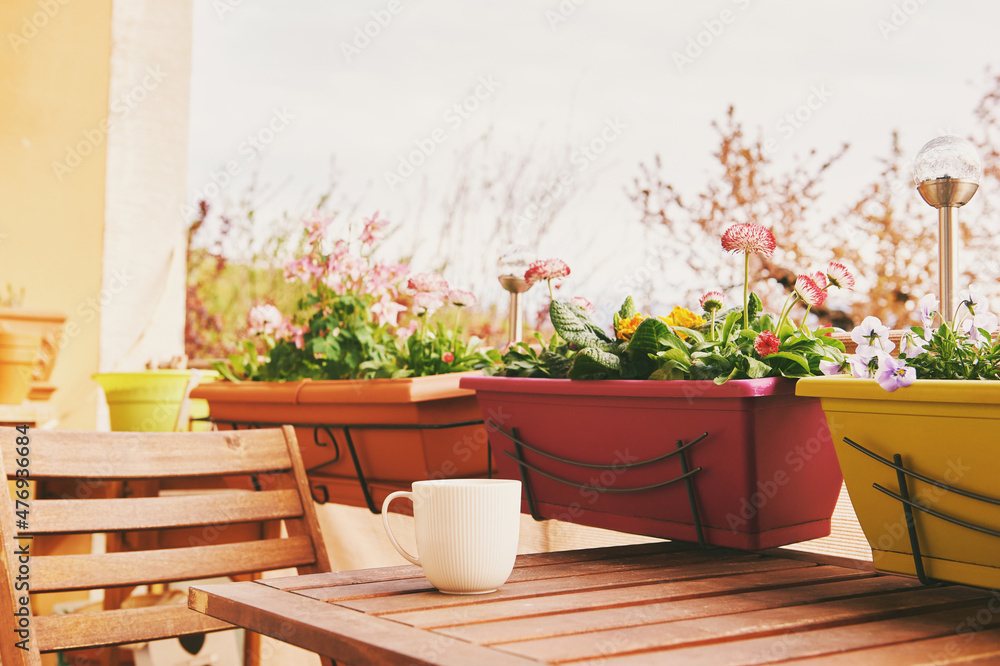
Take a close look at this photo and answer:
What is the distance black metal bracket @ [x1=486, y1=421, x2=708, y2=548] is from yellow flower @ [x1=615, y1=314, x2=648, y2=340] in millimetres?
159

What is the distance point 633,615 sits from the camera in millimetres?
634

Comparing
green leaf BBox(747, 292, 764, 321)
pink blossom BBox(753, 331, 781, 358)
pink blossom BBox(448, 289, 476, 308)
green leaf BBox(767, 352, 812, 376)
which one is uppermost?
pink blossom BBox(448, 289, 476, 308)

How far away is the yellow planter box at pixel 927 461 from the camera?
2.03ft

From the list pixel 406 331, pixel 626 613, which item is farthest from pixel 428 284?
pixel 626 613

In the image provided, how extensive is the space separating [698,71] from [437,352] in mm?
2105

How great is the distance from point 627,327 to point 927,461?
1.35ft

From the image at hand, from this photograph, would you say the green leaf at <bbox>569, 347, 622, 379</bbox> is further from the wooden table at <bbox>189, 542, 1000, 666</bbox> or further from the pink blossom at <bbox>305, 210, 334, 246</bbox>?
the pink blossom at <bbox>305, 210, 334, 246</bbox>

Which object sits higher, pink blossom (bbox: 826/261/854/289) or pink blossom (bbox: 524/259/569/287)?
pink blossom (bbox: 524/259/569/287)

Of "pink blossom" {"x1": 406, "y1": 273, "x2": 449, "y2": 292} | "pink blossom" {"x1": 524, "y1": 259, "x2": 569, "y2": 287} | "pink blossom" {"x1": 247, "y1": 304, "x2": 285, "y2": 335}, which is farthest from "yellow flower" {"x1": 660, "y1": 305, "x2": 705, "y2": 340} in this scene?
"pink blossom" {"x1": 247, "y1": 304, "x2": 285, "y2": 335}

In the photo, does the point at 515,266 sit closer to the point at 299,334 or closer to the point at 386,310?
the point at 386,310

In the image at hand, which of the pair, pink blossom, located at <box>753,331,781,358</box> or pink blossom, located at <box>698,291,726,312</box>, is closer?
pink blossom, located at <box>753,331,781,358</box>

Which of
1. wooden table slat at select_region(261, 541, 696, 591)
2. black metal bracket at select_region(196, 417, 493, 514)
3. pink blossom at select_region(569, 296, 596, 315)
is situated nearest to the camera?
wooden table slat at select_region(261, 541, 696, 591)

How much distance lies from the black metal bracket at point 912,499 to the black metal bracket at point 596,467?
191mm

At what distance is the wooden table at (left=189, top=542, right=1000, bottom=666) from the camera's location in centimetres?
Result: 53
